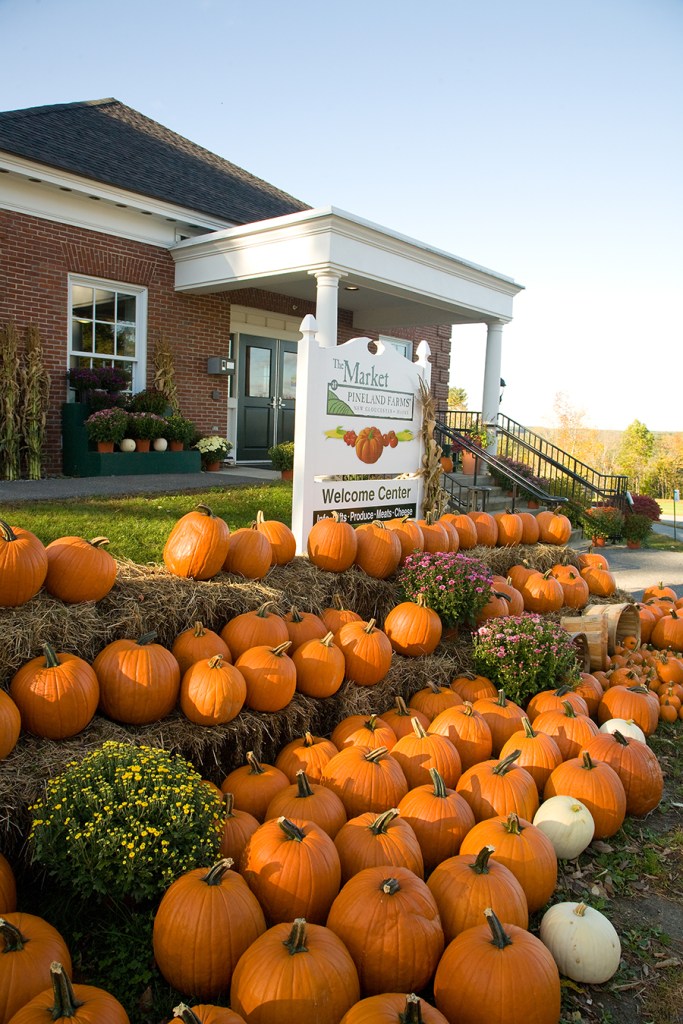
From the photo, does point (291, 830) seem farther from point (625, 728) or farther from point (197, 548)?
point (625, 728)

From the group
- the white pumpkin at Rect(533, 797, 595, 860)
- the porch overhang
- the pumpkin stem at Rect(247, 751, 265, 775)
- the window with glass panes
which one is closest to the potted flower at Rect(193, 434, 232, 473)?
the window with glass panes

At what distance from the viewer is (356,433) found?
5.25 meters

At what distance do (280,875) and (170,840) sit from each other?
14.5 inches

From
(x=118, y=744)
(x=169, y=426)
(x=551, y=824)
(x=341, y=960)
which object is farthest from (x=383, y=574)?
(x=169, y=426)

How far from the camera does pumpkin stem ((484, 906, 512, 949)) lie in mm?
1822

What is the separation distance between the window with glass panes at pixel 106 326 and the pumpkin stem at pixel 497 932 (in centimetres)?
938

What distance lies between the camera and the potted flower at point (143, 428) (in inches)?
365

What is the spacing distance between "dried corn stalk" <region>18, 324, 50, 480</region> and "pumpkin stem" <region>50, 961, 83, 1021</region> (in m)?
8.17

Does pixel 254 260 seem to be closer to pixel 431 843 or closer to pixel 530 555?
pixel 530 555

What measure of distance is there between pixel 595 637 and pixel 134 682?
307 centimetres

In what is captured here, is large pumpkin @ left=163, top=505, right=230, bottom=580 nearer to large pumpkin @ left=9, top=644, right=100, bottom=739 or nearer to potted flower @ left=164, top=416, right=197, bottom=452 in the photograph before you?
large pumpkin @ left=9, top=644, right=100, bottom=739

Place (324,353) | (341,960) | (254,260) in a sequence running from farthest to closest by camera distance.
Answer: (254,260), (324,353), (341,960)

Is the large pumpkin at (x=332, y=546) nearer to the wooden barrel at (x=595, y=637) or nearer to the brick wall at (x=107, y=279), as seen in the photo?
the wooden barrel at (x=595, y=637)

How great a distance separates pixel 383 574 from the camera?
15.0 ft
